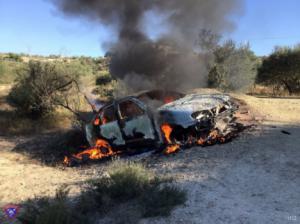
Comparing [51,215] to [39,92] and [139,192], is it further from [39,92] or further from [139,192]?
[39,92]

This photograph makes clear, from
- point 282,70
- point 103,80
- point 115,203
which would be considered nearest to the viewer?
point 115,203

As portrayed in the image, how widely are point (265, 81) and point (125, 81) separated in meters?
16.0

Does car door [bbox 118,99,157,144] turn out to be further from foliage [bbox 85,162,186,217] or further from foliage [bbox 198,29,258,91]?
foliage [bbox 198,29,258,91]

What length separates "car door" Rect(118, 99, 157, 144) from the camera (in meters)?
8.56

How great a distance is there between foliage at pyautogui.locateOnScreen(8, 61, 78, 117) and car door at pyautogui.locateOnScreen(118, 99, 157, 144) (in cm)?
673

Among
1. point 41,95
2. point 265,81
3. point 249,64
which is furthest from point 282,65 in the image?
point 41,95

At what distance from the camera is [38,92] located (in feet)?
50.6

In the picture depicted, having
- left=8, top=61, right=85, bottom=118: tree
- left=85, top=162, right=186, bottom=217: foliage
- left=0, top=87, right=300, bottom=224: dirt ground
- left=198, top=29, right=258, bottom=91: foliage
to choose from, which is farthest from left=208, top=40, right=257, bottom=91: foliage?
left=85, top=162, right=186, bottom=217: foliage

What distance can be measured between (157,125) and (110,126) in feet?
4.28

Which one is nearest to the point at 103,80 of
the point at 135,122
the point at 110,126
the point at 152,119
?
the point at 110,126

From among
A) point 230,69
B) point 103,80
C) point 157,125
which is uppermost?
point 103,80

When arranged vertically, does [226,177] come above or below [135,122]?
below

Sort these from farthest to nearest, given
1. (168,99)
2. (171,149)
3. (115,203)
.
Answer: (168,99) < (171,149) < (115,203)

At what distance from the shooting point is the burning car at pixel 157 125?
8.50 metres
